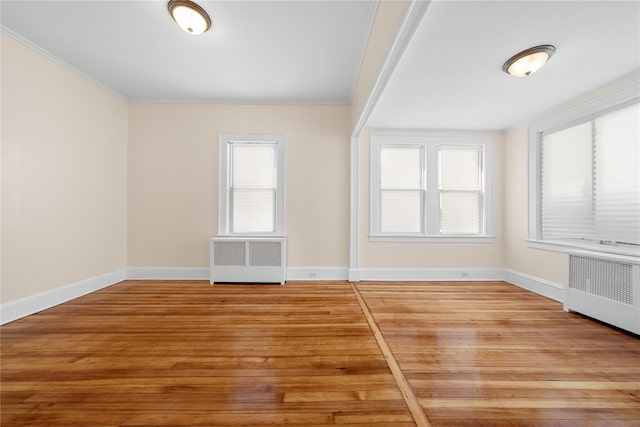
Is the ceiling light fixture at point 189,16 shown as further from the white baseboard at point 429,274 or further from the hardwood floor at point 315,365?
the white baseboard at point 429,274

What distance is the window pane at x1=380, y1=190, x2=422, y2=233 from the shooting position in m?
4.30

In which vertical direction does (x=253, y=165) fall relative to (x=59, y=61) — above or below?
below

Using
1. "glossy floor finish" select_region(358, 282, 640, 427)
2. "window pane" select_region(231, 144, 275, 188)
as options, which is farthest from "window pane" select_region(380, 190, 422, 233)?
"window pane" select_region(231, 144, 275, 188)

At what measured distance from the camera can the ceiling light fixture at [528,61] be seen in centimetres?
218

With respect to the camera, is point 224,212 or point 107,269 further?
point 224,212

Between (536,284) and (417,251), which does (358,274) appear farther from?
(536,284)

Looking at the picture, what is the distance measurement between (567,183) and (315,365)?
3.76 m

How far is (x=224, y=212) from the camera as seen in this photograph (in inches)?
164

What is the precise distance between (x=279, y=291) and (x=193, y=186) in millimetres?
2159

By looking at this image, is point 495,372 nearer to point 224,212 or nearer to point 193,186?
point 224,212

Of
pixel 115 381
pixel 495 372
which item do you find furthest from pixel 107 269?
pixel 495 372

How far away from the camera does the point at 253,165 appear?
4.25 m

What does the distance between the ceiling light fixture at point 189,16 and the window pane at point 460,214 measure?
396 cm

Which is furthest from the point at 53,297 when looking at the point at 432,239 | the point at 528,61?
the point at 528,61
